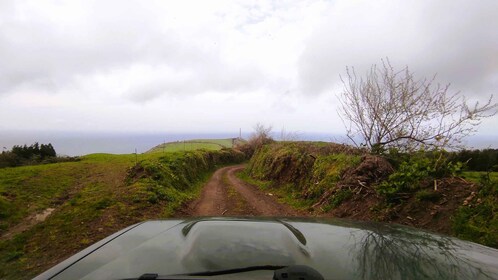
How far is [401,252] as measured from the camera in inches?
72.1

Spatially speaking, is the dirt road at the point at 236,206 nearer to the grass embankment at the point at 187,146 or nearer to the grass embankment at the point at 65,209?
the grass embankment at the point at 65,209

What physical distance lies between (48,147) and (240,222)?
40512mm

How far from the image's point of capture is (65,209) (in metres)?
10.7

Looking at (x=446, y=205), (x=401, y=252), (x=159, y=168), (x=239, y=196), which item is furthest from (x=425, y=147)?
(x=159, y=168)

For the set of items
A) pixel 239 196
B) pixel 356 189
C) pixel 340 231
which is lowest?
pixel 239 196

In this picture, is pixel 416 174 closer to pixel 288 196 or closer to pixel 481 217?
pixel 481 217

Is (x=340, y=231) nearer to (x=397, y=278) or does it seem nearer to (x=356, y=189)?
(x=397, y=278)

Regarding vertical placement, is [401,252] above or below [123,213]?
above

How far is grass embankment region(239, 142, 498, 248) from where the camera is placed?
5.83 m

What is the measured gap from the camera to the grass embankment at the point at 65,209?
704cm

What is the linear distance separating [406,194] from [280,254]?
734cm

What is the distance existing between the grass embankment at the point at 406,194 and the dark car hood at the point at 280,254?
14.1 feet

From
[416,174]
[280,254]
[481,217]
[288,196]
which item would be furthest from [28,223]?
[481,217]

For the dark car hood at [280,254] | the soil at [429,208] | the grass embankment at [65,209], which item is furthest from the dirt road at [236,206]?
the dark car hood at [280,254]
